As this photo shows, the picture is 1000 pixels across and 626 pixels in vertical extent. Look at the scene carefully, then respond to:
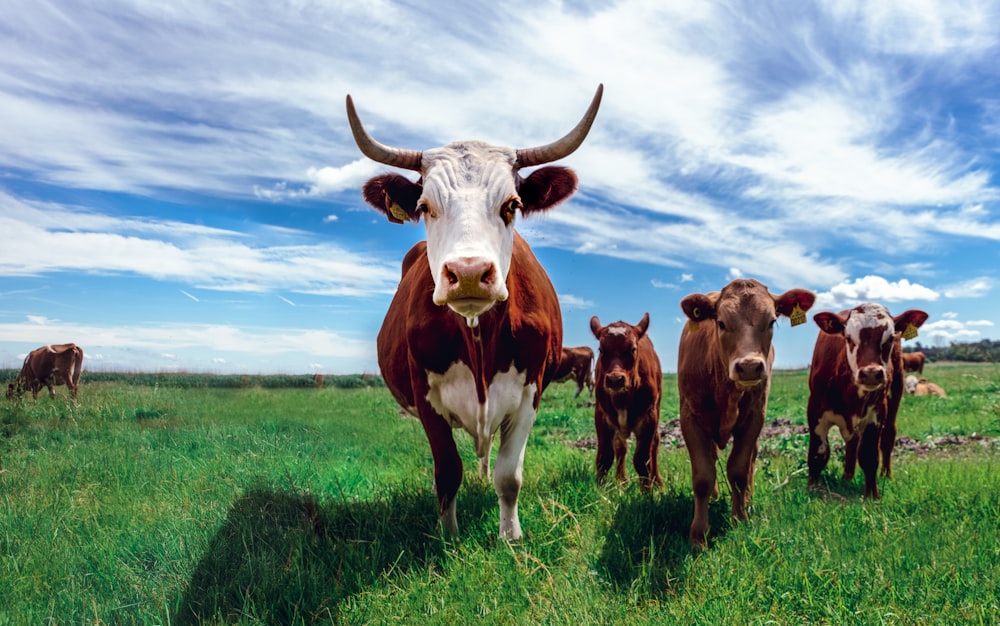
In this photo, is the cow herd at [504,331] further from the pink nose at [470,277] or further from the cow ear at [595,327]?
the cow ear at [595,327]

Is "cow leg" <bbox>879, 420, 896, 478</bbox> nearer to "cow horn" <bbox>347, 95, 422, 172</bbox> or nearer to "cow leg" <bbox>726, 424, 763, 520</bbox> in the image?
"cow leg" <bbox>726, 424, 763, 520</bbox>

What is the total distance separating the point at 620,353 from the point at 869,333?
255cm

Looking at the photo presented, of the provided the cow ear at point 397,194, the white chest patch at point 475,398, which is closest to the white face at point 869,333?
→ the white chest patch at point 475,398

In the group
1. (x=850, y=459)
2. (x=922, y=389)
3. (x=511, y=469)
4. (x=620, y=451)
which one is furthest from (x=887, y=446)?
(x=922, y=389)

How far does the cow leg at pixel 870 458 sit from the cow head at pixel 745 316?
2090 millimetres

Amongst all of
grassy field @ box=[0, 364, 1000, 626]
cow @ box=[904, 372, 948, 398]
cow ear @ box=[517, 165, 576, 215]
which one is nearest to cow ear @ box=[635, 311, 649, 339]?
grassy field @ box=[0, 364, 1000, 626]

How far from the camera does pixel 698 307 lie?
18.8 feet

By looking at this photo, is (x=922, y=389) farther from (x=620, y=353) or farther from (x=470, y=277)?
(x=470, y=277)

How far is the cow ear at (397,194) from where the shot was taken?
5.04m

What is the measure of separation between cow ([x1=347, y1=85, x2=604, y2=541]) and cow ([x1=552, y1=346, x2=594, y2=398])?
48.2 feet

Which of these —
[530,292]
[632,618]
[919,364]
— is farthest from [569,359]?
[632,618]

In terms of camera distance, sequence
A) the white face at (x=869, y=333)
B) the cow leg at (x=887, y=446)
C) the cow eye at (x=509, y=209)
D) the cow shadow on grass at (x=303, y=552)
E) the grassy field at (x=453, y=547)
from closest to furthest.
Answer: the grassy field at (x=453, y=547), the cow shadow on grass at (x=303, y=552), the cow eye at (x=509, y=209), the white face at (x=869, y=333), the cow leg at (x=887, y=446)

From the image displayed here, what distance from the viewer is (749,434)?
5.77 m

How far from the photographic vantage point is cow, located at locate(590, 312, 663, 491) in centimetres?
740
